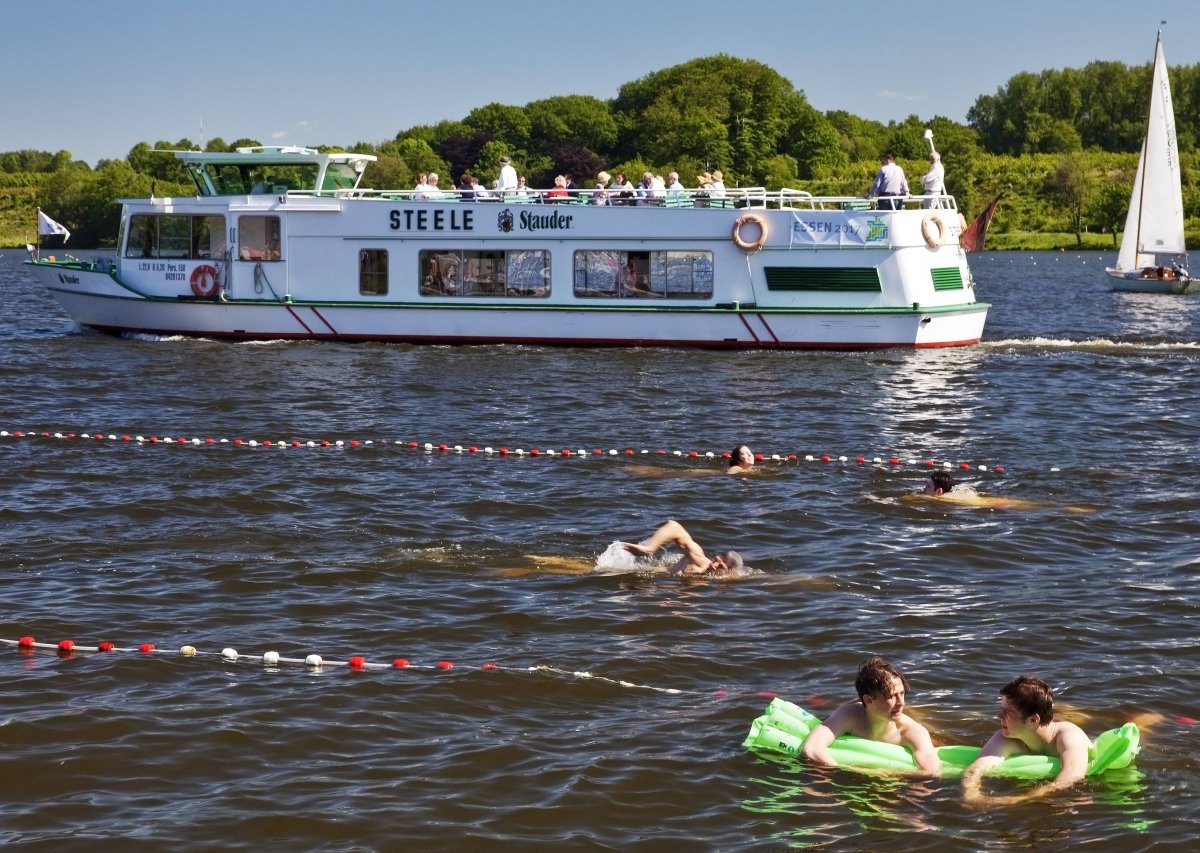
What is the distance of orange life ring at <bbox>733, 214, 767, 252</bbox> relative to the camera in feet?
104

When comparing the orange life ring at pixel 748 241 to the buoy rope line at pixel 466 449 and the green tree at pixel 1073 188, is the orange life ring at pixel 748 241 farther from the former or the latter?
the green tree at pixel 1073 188

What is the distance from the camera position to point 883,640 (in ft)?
42.3

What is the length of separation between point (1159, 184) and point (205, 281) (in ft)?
126

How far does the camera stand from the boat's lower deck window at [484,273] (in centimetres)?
3309

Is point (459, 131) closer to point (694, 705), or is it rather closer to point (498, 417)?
point (498, 417)

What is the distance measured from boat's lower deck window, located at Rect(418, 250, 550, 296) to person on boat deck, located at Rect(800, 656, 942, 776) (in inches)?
925

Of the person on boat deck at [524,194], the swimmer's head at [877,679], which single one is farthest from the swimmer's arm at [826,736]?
the person on boat deck at [524,194]

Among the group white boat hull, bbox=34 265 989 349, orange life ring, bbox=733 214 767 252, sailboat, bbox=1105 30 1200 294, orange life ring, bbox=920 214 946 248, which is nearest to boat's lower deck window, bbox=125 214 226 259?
white boat hull, bbox=34 265 989 349

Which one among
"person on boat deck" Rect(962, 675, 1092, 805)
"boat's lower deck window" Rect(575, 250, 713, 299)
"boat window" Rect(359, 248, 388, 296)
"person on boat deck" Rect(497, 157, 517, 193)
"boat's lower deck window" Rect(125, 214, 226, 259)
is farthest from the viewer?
"boat's lower deck window" Rect(125, 214, 226, 259)

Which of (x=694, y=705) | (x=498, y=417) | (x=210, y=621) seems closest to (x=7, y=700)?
(x=210, y=621)

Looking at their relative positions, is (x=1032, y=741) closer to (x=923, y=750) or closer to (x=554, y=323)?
(x=923, y=750)

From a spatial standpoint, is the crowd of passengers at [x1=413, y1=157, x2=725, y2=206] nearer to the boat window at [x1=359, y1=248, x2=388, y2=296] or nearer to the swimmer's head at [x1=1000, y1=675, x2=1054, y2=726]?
the boat window at [x1=359, y1=248, x2=388, y2=296]

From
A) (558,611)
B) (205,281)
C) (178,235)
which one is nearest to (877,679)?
(558,611)

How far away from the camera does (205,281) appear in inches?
1351
